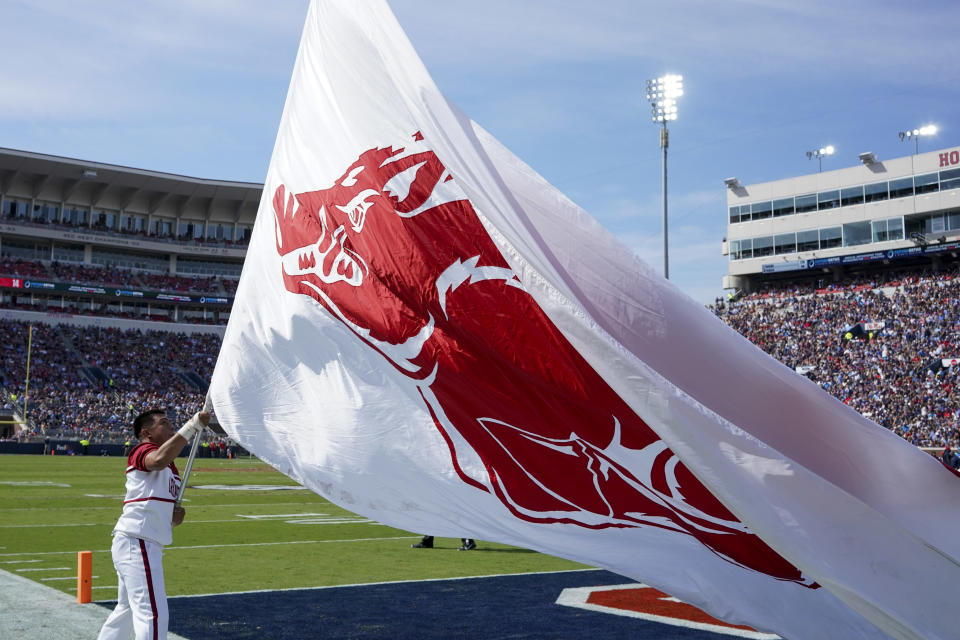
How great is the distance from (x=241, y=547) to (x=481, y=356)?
893 centimetres

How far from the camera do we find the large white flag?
11.8ft

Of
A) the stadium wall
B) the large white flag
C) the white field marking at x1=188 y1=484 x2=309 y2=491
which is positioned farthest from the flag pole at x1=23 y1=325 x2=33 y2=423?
the large white flag

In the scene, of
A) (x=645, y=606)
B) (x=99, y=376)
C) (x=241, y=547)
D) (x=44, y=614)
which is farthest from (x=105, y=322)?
(x=645, y=606)

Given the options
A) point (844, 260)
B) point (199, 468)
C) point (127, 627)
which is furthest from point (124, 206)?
point (127, 627)

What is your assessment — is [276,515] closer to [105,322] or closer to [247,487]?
[247,487]

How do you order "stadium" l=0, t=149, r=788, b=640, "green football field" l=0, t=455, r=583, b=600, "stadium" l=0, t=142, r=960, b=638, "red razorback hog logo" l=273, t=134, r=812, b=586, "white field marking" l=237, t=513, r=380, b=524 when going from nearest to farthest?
"red razorback hog logo" l=273, t=134, r=812, b=586, "stadium" l=0, t=149, r=788, b=640, "green football field" l=0, t=455, r=583, b=600, "white field marking" l=237, t=513, r=380, b=524, "stadium" l=0, t=142, r=960, b=638

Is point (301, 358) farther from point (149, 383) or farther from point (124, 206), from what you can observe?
point (124, 206)

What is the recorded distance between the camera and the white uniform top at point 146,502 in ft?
17.3

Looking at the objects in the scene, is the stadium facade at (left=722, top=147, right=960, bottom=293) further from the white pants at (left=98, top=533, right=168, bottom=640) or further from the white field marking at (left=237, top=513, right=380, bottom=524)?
the white pants at (left=98, top=533, right=168, bottom=640)

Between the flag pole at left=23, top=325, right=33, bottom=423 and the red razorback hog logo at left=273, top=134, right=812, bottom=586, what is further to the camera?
the flag pole at left=23, top=325, right=33, bottom=423

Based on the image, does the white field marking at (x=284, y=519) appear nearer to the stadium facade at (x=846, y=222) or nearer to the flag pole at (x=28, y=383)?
the flag pole at (x=28, y=383)

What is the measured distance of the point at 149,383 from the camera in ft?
173

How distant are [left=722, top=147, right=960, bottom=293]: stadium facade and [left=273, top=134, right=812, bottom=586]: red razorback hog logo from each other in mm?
51032

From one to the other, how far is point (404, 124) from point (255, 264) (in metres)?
1.18
